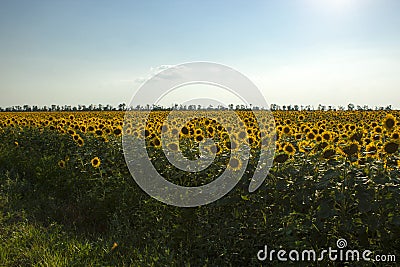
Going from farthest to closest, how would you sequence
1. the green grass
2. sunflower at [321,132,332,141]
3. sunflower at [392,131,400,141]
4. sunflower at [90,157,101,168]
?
1. sunflower at [90,157,101,168]
2. sunflower at [321,132,332,141]
3. sunflower at [392,131,400,141]
4. the green grass

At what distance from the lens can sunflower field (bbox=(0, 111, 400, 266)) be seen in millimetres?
3262

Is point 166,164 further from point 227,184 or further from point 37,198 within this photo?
point 37,198

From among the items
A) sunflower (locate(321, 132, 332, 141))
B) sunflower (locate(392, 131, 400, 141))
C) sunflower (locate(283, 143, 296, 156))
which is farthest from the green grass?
sunflower (locate(321, 132, 332, 141))

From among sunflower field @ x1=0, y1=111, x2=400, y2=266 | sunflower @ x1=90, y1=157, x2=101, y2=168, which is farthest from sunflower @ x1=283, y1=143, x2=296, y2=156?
sunflower @ x1=90, y1=157, x2=101, y2=168

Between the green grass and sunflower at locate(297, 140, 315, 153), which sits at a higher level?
sunflower at locate(297, 140, 315, 153)

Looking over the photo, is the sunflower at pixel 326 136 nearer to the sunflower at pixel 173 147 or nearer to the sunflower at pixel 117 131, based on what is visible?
the sunflower at pixel 173 147

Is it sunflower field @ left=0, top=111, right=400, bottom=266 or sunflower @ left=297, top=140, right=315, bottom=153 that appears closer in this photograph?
sunflower field @ left=0, top=111, right=400, bottom=266

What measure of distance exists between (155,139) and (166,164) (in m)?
0.60

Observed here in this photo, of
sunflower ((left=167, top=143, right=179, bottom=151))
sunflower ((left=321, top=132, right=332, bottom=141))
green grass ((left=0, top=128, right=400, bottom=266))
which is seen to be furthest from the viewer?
sunflower ((left=167, top=143, right=179, bottom=151))

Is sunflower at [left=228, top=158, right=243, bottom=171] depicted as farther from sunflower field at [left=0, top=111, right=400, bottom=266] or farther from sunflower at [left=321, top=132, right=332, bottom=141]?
sunflower at [left=321, top=132, right=332, bottom=141]

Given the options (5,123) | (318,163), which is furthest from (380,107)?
(318,163)


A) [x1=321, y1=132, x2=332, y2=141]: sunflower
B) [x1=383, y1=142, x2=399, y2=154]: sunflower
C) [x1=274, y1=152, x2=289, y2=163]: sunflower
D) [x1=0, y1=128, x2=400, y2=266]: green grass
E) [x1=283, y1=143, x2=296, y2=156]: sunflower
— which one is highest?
[x1=321, y1=132, x2=332, y2=141]: sunflower

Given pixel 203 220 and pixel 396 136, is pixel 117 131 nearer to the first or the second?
pixel 203 220

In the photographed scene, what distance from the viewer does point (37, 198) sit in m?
5.79
